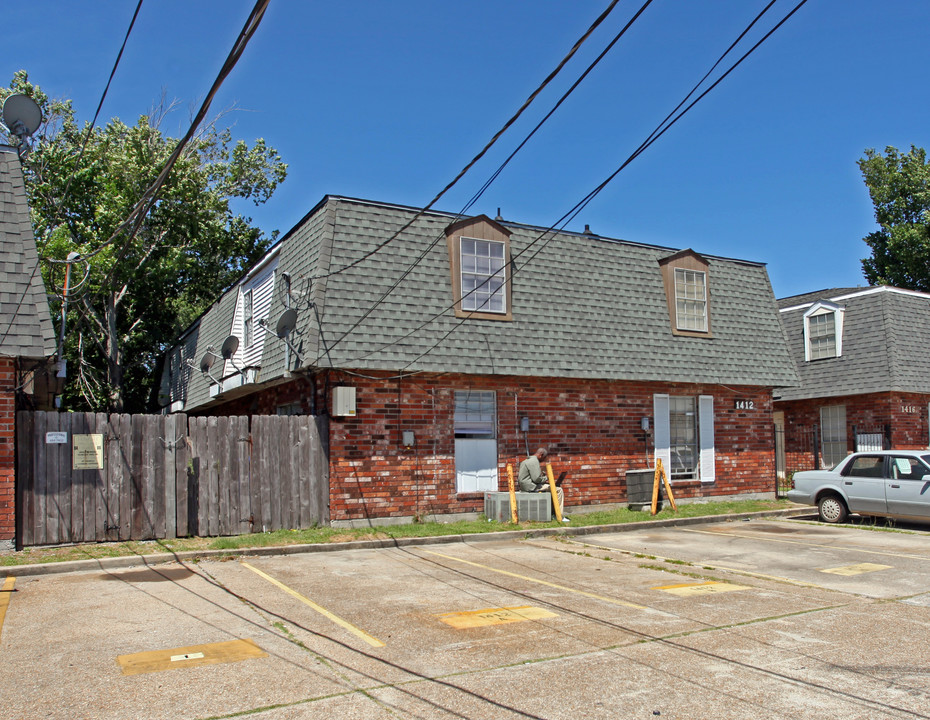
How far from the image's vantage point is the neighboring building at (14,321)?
11.4 metres

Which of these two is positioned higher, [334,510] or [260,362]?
[260,362]

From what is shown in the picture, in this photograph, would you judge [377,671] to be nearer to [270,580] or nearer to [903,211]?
[270,580]

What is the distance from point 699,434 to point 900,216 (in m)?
25.5

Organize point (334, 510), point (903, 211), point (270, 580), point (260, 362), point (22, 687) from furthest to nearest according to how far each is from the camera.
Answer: point (903, 211)
point (260, 362)
point (334, 510)
point (270, 580)
point (22, 687)

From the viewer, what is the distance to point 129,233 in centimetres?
2548

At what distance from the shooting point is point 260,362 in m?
16.9

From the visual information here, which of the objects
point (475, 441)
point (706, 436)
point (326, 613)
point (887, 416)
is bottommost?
point (326, 613)

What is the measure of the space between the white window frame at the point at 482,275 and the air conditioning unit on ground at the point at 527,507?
12.3ft

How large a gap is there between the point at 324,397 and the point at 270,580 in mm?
5073

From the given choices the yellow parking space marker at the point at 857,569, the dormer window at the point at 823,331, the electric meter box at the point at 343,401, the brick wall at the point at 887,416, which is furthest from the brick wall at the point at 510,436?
the yellow parking space marker at the point at 857,569

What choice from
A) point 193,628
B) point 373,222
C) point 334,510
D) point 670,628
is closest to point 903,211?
point 373,222

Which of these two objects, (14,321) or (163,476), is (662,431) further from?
→ (14,321)

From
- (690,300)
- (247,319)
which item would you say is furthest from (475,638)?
(247,319)

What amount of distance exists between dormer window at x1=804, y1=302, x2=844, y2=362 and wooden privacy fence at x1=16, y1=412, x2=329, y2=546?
55.2ft
